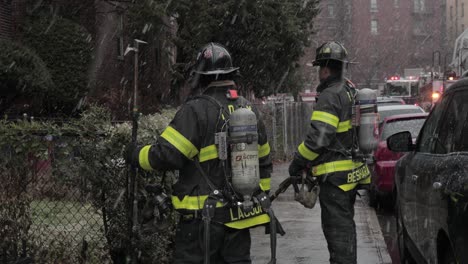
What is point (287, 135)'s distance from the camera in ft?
65.0

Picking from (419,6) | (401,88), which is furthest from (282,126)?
(419,6)

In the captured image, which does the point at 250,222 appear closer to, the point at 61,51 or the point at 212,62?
the point at 212,62

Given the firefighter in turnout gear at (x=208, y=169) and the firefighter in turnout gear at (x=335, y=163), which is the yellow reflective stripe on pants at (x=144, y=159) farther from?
the firefighter in turnout gear at (x=335, y=163)

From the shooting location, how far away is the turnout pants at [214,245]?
13.8ft

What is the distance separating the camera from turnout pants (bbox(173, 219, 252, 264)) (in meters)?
4.19

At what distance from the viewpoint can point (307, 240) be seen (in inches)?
313

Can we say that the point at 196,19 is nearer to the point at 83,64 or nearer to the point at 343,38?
the point at 83,64

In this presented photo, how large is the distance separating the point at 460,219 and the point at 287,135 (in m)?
15.9

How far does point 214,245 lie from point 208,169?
45 centimetres

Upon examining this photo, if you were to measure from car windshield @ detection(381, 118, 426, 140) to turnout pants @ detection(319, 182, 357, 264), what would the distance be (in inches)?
231

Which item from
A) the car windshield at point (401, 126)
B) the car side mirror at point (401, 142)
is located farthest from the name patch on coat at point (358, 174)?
the car windshield at point (401, 126)

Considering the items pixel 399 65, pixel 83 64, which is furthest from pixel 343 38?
pixel 83 64

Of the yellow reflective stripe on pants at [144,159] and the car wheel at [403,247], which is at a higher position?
the yellow reflective stripe on pants at [144,159]

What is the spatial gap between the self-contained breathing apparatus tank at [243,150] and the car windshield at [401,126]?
7283 mm
